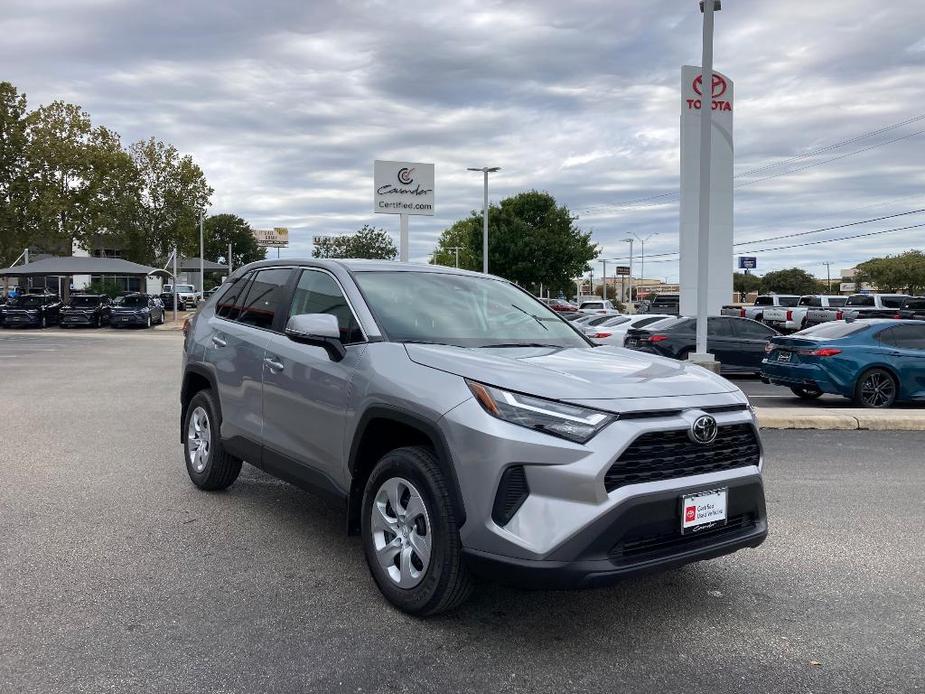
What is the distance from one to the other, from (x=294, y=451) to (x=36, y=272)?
45.1 metres

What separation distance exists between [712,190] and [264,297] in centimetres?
2333

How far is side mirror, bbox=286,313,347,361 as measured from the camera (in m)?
4.23

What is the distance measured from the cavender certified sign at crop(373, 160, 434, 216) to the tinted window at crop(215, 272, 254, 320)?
29145 millimetres

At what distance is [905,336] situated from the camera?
39.8 feet

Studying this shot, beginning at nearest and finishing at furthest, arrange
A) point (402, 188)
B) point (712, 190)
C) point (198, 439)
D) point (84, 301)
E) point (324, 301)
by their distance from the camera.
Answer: point (324, 301)
point (198, 439)
point (712, 190)
point (402, 188)
point (84, 301)

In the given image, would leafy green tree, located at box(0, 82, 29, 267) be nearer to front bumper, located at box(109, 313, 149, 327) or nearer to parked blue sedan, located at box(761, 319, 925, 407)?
front bumper, located at box(109, 313, 149, 327)

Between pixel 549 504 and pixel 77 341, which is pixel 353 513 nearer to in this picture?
pixel 549 504

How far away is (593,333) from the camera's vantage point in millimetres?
19312

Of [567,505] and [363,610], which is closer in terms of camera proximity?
[567,505]

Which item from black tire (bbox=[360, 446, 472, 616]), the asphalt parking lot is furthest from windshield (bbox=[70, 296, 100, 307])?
black tire (bbox=[360, 446, 472, 616])

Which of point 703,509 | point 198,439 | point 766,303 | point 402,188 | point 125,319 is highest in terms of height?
point 402,188

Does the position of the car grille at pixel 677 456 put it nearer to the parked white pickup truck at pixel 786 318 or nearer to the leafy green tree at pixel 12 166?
the parked white pickup truck at pixel 786 318

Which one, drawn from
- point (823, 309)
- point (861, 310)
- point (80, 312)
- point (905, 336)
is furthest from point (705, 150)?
point (80, 312)

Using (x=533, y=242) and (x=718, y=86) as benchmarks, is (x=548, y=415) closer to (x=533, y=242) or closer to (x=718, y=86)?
(x=718, y=86)
